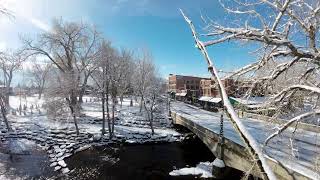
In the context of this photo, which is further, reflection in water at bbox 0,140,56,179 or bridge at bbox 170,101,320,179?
reflection in water at bbox 0,140,56,179

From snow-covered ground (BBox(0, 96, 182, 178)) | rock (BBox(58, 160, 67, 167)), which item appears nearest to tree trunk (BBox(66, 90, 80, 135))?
snow-covered ground (BBox(0, 96, 182, 178))

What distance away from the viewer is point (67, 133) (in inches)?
1459

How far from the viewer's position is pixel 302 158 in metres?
14.8

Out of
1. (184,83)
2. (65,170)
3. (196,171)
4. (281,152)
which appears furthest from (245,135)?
(184,83)

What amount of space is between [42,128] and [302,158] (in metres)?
34.0

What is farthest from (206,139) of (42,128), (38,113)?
(38,113)

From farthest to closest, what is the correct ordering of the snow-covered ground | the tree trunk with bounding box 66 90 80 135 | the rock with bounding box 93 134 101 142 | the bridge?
the tree trunk with bounding box 66 90 80 135 < the rock with bounding box 93 134 101 142 < the snow-covered ground < the bridge

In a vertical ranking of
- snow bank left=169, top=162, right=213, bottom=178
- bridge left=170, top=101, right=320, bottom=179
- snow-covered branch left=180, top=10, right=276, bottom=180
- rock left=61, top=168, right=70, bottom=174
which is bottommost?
snow bank left=169, top=162, right=213, bottom=178

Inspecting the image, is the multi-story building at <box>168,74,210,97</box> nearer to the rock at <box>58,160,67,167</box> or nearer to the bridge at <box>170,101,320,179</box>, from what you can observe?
the bridge at <box>170,101,320,179</box>

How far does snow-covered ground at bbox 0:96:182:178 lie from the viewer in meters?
30.5

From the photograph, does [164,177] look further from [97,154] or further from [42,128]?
[42,128]

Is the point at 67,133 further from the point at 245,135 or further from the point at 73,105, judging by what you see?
the point at 245,135

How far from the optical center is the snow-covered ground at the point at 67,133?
30.5 m

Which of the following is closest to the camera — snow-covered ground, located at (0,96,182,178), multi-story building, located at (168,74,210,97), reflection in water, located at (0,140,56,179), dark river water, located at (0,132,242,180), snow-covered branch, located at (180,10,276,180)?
snow-covered branch, located at (180,10,276,180)
